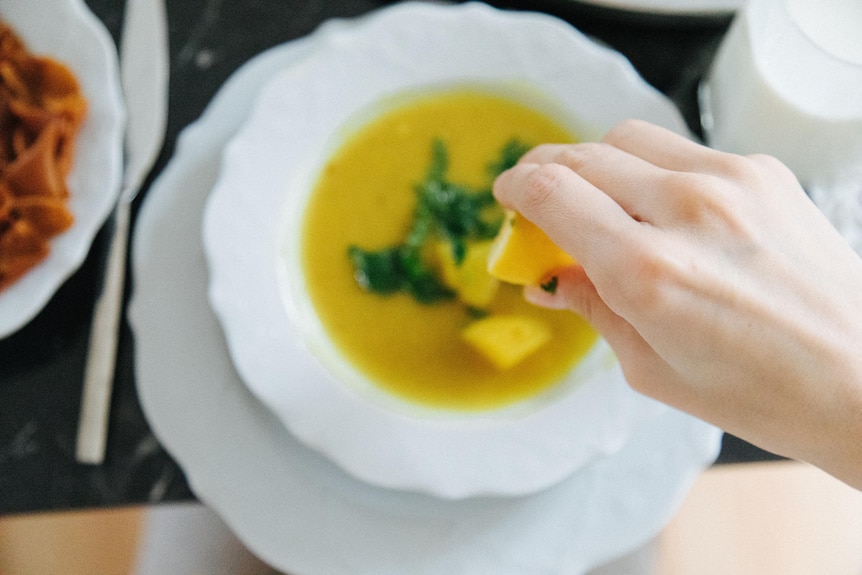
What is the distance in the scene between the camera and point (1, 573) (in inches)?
40.8

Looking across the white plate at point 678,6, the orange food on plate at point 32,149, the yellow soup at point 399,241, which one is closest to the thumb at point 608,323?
the yellow soup at point 399,241

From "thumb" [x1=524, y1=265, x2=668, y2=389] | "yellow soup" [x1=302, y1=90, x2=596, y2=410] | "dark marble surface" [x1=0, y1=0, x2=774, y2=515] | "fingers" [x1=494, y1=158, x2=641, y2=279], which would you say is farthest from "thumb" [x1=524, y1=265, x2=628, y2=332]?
"dark marble surface" [x1=0, y1=0, x2=774, y2=515]

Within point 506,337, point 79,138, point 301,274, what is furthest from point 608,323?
point 79,138

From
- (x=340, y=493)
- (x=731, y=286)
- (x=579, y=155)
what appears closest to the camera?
(x=731, y=286)

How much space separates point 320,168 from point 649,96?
0.57m

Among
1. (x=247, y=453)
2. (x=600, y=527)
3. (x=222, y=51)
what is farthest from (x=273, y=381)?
(x=222, y=51)

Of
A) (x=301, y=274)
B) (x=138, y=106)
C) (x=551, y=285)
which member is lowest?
(x=301, y=274)

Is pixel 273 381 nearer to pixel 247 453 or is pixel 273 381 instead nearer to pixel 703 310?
pixel 247 453

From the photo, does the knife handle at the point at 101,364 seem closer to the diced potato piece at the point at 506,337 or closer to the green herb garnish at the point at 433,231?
the green herb garnish at the point at 433,231

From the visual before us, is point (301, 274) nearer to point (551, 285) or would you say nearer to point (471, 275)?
point (471, 275)

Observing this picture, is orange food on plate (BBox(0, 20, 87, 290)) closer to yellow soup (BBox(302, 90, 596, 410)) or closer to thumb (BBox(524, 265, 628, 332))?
yellow soup (BBox(302, 90, 596, 410))

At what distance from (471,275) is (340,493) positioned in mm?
391

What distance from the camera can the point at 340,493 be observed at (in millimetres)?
988

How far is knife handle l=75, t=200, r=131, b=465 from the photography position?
3.44ft
